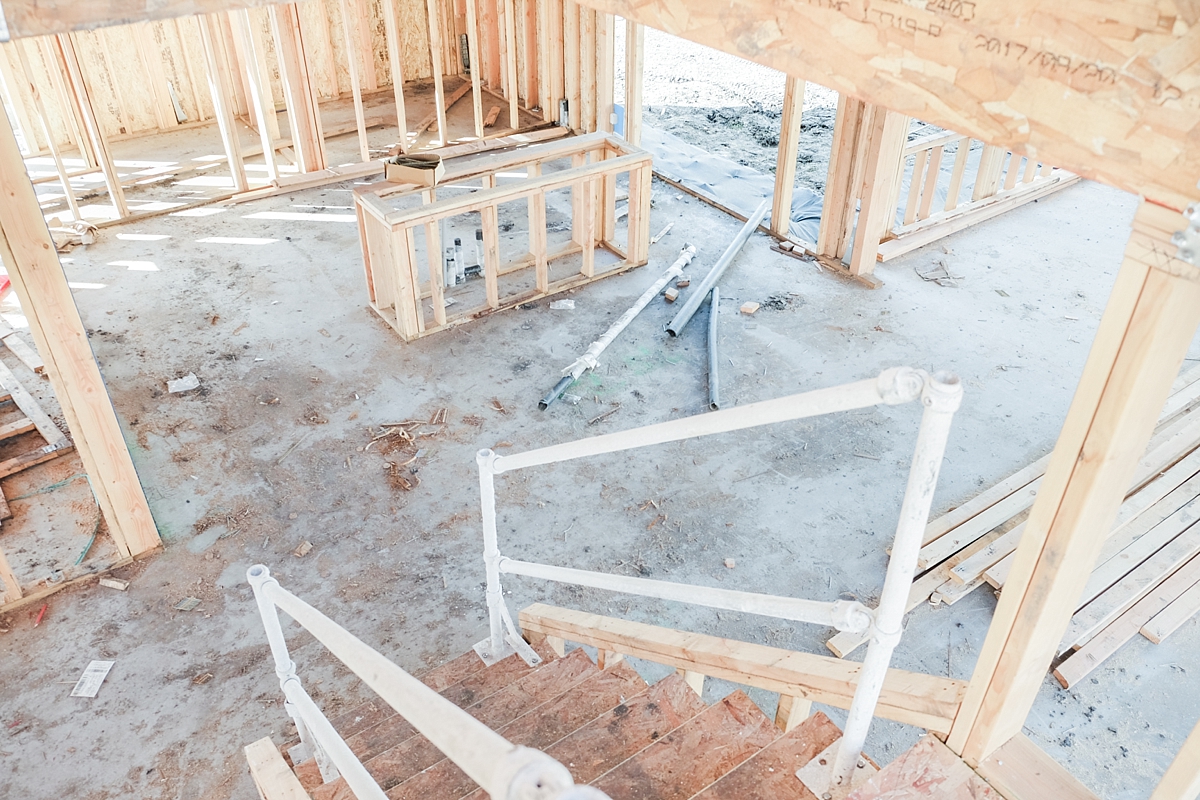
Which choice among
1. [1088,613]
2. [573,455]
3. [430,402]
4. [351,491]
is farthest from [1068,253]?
[573,455]

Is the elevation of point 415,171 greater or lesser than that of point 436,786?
greater

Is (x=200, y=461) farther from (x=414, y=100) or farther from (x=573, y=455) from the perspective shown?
(x=414, y=100)

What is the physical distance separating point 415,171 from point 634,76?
3280 mm

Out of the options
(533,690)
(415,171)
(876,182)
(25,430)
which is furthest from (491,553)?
(876,182)

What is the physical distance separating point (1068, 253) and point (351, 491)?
6711 millimetres

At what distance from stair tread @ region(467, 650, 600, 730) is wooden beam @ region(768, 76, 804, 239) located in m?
5.32

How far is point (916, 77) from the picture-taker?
1632 millimetres

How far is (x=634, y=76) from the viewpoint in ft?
28.1

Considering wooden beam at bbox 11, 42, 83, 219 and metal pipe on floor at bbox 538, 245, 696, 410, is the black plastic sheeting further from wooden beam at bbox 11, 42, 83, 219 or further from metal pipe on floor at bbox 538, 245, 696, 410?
wooden beam at bbox 11, 42, 83, 219

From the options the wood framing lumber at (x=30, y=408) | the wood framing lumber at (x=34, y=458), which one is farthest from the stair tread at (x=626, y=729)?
the wood framing lumber at (x=30, y=408)

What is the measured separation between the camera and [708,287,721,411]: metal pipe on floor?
234 inches

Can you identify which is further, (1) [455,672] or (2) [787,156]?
(2) [787,156]

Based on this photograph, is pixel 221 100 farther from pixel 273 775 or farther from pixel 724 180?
pixel 273 775

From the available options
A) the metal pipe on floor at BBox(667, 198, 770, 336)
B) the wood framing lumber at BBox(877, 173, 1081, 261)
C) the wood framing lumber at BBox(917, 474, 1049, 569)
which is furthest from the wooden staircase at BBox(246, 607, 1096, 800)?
the wood framing lumber at BBox(877, 173, 1081, 261)
